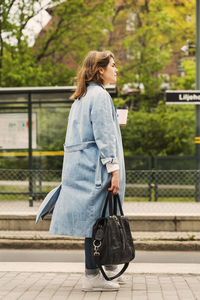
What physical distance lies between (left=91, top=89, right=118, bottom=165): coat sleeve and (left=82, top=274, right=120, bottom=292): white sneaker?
2.94 ft

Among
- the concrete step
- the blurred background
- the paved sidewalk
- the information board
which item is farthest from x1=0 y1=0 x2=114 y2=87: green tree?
the paved sidewalk

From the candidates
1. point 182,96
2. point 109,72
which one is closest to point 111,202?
point 109,72

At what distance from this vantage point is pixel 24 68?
58.5ft

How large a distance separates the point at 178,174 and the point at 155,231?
2.01 meters

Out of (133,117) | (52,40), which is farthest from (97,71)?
(52,40)

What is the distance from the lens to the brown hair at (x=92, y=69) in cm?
449

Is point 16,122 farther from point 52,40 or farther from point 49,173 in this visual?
point 52,40

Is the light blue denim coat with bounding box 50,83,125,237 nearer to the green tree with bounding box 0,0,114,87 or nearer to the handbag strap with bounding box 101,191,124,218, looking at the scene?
the handbag strap with bounding box 101,191,124,218

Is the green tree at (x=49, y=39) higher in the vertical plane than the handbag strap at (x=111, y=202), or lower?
higher

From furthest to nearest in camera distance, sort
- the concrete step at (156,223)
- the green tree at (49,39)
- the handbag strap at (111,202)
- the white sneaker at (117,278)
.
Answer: the green tree at (49,39)
the concrete step at (156,223)
the white sneaker at (117,278)
the handbag strap at (111,202)

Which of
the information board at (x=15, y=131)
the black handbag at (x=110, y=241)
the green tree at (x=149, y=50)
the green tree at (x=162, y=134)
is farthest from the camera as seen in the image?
the green tree at (x=149, y=50)

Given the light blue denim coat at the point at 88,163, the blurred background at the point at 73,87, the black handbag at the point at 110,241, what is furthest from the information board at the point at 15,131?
the black handbag at the point at 110,241

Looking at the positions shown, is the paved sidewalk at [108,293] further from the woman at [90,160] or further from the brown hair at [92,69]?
the brown hair at [92,69]

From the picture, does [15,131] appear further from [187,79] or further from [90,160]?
[187,79]
